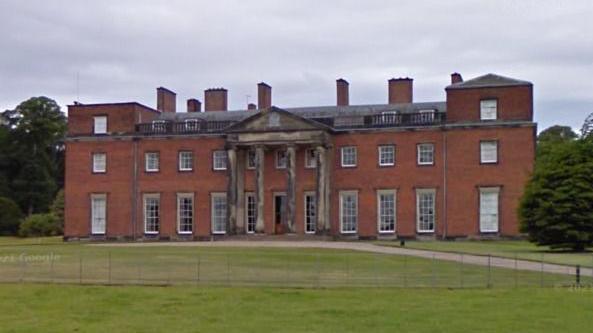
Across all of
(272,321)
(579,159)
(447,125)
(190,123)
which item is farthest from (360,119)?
(272,321)

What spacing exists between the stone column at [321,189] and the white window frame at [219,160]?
655 cm

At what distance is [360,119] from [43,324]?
40.9m

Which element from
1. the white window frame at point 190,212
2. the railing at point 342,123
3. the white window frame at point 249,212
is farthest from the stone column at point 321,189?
the white window frame at point 190,212

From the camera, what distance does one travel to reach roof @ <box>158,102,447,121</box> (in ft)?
206

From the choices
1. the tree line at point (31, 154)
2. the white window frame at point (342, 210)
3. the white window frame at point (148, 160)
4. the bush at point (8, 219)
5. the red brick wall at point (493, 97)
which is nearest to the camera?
the red brick wall at point (493, 97)

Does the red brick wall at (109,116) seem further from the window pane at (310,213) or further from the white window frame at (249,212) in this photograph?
the window pane at (310,213)

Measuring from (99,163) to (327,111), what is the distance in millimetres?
15666

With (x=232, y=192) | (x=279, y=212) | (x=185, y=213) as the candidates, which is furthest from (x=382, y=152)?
(x=185, y=213)

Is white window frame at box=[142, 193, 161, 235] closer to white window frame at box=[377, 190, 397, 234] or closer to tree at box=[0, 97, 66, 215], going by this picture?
white window frame at box=[377, 190, 397, 234]

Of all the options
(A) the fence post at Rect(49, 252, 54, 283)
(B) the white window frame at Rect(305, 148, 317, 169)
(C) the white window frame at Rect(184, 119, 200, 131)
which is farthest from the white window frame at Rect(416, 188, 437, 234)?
(A) the fence post at Rect(49, 252, 54, 283)

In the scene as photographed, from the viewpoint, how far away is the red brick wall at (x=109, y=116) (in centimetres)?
6525

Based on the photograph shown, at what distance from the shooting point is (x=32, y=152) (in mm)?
91750

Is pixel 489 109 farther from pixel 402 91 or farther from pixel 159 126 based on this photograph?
pixel 159 126

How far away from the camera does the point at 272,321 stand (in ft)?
70.8
